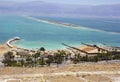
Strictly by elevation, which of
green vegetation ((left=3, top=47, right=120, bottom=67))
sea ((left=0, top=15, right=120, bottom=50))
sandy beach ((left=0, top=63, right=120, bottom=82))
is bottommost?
sandy beach ((left=0, top=63, right=120, bottom=82))

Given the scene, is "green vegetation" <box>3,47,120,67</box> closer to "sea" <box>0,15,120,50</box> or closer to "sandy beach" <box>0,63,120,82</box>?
"sandy beach" <box>0,63,120,82</box>

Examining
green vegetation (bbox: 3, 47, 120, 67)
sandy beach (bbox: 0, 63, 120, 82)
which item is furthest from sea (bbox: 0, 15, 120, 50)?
sandy beach (bbox: 0, 63, 120, 82)

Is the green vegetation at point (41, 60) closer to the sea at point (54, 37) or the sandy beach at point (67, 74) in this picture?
the sandy beach at point (67, 74)

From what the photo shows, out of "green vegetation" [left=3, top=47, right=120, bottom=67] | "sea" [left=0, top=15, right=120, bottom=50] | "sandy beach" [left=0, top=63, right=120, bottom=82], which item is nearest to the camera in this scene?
"sandy beach" [left=0, top=63, right=120, bottom=82]

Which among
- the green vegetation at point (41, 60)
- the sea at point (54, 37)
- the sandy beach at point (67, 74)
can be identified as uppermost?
the sea at point (54, 37)

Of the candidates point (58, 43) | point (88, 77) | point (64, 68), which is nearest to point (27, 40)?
point (58, 43)

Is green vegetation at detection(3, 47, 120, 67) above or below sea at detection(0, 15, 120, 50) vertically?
below

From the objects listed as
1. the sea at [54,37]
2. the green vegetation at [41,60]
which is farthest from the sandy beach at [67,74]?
the sea at [54,37]

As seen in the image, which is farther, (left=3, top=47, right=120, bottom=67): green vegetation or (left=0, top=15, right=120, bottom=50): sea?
(left=0, top=15, right=120, bottom=50): sea

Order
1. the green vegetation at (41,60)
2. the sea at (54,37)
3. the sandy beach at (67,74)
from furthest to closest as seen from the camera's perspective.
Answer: the sea at (54,37) < the green vegetation at (41,60) < the sandy beach at (67,74)

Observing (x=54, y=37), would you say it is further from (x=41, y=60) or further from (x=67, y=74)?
(x=67, y=74)

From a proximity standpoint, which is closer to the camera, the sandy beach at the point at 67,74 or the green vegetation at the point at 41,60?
the sandy beach at the point at 67,74
